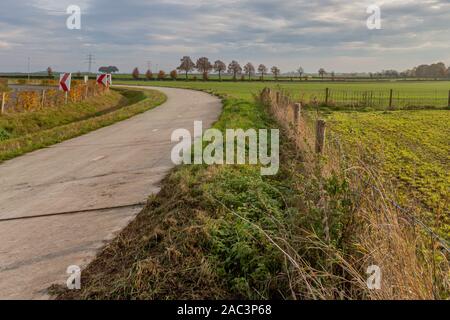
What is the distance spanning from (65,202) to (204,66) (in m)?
99.0

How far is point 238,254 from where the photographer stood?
3908 mm

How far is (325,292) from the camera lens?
3.18 meters

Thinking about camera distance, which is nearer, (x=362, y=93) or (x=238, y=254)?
(x=238, y=254)

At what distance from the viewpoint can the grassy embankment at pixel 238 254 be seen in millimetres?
3436

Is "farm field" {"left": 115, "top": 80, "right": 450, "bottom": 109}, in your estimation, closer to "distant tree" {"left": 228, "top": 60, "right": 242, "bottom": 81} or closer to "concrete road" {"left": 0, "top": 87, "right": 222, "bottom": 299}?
"concrete road" {"left": 0, "top": 87, "right": 222, "bottom": 299}

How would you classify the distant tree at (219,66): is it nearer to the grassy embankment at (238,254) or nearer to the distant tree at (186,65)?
the distant tree at (186,65)

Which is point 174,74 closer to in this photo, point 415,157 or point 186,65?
point 186,65

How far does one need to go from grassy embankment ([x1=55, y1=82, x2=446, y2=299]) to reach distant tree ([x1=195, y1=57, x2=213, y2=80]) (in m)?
97.9

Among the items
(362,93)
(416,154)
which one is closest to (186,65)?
(362,93)

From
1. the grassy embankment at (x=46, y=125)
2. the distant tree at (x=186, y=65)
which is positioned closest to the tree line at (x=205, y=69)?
the distant tree at (x=186, y=65)

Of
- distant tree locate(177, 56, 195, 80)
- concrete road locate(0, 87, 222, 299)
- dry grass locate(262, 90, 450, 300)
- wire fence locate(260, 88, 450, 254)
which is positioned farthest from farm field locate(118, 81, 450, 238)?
distant tree locate(177, 56, 195, 80)
